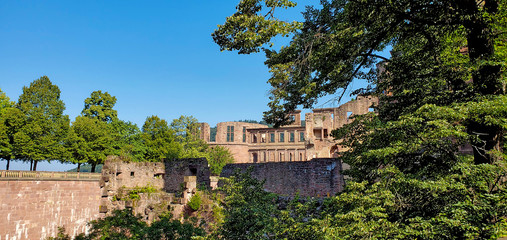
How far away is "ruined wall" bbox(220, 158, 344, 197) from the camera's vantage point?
18.4m

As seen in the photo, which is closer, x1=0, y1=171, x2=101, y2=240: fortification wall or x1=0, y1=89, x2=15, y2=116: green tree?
x1=0, y1=171, x2=101, y2=240: fortification wall

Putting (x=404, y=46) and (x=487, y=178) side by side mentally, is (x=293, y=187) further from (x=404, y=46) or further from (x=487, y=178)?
(x=487, y=178)

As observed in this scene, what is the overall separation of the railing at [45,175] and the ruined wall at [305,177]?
12549 millimetres

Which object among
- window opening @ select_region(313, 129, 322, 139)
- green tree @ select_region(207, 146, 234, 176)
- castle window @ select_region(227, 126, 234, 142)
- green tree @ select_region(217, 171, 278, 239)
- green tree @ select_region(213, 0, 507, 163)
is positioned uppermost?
castle window @ select_region(227, 126, 234, 142)

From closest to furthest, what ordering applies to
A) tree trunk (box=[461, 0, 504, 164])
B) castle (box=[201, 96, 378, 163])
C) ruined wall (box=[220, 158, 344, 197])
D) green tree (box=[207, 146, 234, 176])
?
tree trunk (box=[461, 0, 504, 164])
ruined wall (box=[220, 158, 344, 197])
green tree (box=[207, 146, 234, 176])
castle (box=[201, 96, 378, 163])

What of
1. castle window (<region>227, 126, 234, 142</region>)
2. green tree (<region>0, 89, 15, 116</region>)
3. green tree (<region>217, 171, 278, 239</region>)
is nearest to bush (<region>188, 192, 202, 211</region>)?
green tree (<region>217, 171, 278, 239</region>)

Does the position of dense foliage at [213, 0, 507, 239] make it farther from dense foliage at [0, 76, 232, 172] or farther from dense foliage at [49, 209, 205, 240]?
dense foliage at [0, 76, 232, 172]

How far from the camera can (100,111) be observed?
3581 centimetres

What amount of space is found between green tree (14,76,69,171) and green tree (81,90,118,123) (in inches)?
125

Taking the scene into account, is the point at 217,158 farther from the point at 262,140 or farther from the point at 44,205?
the point at 44,205

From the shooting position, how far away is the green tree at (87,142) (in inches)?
1229

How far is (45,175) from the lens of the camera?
862 inches

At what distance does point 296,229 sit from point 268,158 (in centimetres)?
4382

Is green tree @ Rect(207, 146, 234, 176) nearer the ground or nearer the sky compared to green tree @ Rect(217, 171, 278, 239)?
nearer the sky
